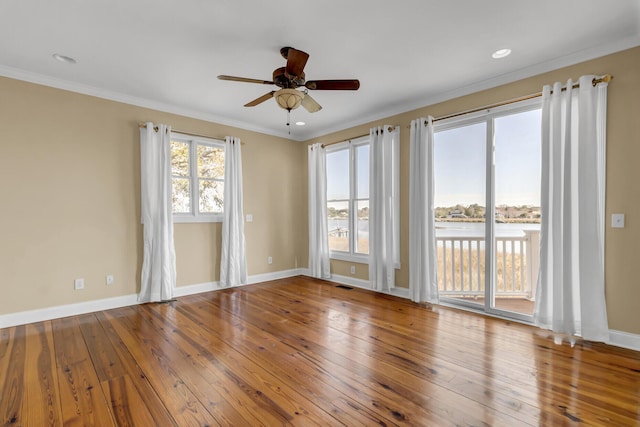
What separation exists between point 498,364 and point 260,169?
4.47m

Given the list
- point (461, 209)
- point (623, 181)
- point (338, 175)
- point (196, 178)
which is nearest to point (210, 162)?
point (196, 178)

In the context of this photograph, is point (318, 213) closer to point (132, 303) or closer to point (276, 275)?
point (276, 275)

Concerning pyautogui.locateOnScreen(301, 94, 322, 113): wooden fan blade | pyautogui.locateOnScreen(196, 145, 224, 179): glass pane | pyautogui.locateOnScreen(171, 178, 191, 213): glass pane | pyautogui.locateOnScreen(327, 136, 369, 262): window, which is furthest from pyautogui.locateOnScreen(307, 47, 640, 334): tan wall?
pyautogui.locateOnScreen(171, 178, 191, 213): glass pane

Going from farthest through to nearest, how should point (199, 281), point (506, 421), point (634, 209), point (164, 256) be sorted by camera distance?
point (199, 281)
point (164, 256)
point (634, 209)
point (506, 421)

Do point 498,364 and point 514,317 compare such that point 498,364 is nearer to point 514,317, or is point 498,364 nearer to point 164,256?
point 514,317

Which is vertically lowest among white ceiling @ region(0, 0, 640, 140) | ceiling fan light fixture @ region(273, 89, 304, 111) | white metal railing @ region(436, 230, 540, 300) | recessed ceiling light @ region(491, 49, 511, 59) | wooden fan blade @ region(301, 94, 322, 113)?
white metal railing @ region(436, 230, 540, 300)

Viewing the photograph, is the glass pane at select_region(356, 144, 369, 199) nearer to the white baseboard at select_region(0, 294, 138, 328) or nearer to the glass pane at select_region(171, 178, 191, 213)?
the glass pane at select_region(171, 178, 191, 213)

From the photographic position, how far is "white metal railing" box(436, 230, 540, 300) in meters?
3.71

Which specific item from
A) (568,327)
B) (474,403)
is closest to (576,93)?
(568,327)

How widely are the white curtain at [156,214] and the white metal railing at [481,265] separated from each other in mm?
3916

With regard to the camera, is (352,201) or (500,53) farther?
(352,201)

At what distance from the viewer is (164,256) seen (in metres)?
4.08

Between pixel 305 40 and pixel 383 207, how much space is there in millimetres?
2621

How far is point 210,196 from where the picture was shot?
15.8 ft
